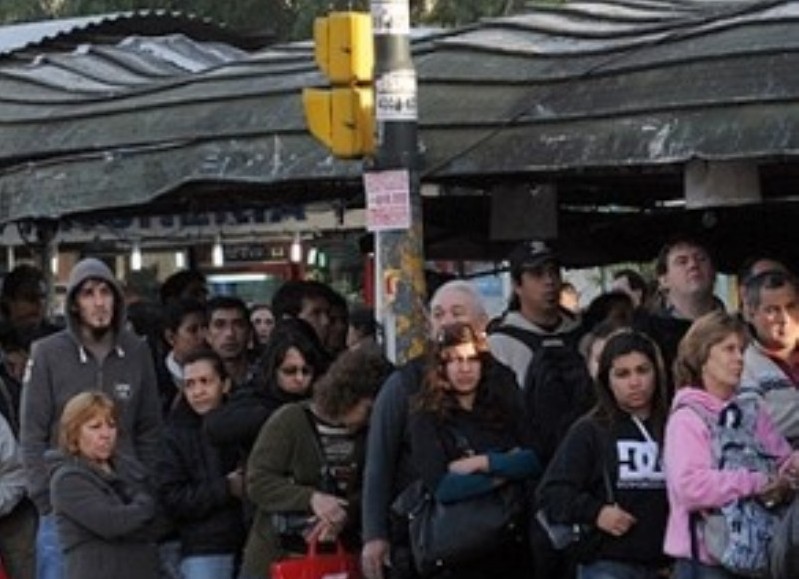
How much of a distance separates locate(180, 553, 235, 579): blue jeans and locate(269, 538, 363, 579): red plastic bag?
0.61 m

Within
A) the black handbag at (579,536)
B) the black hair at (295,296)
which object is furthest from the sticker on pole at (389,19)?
the black handbag at (579,536)

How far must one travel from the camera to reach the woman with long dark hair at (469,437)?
8.28m

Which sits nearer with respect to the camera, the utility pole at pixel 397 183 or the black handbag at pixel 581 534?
the black handbag at pixel 581 534

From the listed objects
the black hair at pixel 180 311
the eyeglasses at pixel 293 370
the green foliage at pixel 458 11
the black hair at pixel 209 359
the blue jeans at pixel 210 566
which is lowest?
the blue jeans at pixel 210 566

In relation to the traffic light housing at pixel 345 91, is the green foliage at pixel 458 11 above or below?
above

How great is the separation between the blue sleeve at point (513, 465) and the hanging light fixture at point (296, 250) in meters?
10.4

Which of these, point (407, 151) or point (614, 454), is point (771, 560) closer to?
point (614, 454)

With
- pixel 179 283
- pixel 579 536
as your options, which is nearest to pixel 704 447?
pixel 579 536

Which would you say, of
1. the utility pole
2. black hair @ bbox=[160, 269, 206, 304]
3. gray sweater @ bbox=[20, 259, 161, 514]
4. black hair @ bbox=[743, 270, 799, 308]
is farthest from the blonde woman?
black hair @ bbox=[160, 269, 206, 304]

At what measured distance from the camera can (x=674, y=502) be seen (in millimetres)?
7734

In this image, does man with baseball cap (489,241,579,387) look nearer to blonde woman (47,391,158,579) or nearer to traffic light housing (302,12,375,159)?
traffic light housing (302,12,375,159)

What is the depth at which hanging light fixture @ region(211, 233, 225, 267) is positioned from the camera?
1819 cm

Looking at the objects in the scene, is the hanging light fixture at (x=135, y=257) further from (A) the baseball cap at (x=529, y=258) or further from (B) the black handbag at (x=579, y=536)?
(B) the black handbag at (x=579, y=536)

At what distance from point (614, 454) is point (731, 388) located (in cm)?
53
